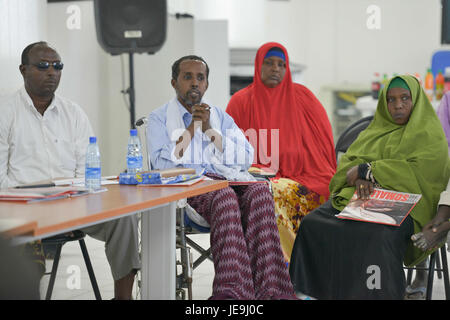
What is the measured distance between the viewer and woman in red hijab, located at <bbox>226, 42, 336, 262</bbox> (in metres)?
2.97

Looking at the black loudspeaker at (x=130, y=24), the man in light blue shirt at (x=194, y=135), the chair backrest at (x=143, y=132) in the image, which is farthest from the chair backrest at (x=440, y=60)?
the man in light blue shirt at (x=194, y=135)

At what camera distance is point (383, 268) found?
2.09m

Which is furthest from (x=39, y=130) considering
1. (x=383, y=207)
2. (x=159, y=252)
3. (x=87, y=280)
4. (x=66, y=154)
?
(x=383, y=207)

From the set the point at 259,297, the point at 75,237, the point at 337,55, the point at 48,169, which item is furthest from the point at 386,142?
the point at 337,55

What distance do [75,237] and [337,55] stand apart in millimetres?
5881

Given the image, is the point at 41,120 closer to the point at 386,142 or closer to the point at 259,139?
the point at 259,139

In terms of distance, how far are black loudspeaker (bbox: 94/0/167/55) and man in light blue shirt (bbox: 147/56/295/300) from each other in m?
1.39

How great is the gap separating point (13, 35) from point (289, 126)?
1657mm

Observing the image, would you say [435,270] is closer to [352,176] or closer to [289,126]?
[352,176]

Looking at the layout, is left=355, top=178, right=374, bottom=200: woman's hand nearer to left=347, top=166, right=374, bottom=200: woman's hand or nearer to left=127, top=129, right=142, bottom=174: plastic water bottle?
left=347, top=166, right=374, bottom=200: woman's hand

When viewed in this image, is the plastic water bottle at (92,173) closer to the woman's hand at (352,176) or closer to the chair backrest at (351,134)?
the woman's hand at (352,176)

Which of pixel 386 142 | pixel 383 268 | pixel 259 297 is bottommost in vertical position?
pixel 259 297

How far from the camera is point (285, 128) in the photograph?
3.11 metres

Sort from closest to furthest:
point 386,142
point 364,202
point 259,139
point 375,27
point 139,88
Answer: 1. point 364,202
2. point 386,142
3. point 259,139
4. point 139,88
5. point 375,27
